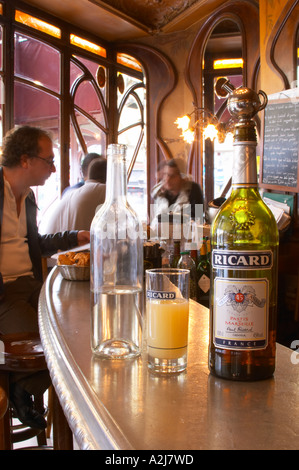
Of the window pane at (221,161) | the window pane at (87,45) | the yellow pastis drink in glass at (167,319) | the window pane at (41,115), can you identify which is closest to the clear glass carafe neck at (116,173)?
the yellow pastis drink in glass at (167,319)

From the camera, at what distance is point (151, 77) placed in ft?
20.2

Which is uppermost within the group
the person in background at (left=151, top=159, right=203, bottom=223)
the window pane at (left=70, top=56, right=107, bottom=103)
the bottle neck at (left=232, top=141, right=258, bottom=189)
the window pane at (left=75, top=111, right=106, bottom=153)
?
the window pane at (left=70, top=56, right=107, bottom=103)

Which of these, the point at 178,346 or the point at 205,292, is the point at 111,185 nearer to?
the point at 178,346

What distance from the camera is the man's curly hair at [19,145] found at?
2834mm

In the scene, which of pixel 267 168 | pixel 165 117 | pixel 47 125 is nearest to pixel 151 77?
pixel 165 117

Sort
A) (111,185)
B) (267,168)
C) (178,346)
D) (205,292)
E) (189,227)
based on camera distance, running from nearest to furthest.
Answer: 1. (178,346)
2. (111,185)
3. (205,292)
4. (189,227)
5. (267,168)

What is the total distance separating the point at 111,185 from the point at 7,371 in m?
1.00

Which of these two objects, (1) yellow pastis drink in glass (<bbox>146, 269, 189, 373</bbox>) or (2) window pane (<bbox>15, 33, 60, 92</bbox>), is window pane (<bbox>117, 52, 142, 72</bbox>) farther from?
(1) yellow pastis drink in glass (<bbox>146, 269, 189, 373</bbox>)

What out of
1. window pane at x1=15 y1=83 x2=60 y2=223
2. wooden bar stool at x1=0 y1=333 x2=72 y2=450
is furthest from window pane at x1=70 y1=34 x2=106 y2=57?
wooden bar stool at x1=0 y1=333 x2=72 y2=450

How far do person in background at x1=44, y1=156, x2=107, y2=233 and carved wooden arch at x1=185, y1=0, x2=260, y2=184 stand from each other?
244 centimetres

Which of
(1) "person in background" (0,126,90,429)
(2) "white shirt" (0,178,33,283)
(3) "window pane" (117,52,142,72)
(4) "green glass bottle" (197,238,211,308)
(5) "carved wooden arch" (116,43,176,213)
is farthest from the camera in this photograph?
(3) "window pane" (117,52,142,72)

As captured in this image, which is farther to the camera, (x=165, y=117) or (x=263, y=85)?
(x=165, y=117)

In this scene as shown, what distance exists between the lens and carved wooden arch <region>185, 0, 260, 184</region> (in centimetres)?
492

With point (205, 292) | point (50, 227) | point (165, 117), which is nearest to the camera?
point (205, 292)
